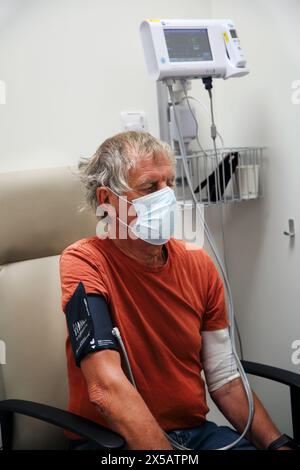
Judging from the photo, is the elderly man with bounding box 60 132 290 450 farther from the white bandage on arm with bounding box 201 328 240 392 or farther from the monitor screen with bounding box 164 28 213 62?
the monitor screen with bounding box 164 28 213 62

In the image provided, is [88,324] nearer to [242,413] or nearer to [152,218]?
[152,218]

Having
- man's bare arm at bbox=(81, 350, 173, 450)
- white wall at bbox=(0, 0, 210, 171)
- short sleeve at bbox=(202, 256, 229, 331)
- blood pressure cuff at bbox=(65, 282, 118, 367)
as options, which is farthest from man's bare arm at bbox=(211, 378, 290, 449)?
white wall at bbox=(0, 0, 210, 171)

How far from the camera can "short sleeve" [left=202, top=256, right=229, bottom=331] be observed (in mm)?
1484

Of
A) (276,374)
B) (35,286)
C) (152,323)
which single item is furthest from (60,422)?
(276,374)

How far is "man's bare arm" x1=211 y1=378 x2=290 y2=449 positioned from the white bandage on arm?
2 cm

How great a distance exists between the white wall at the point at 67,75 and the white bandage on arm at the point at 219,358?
75cm

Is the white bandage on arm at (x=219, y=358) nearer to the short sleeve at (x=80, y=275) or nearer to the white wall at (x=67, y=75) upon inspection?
the short sleeve at (x=80, y=275)

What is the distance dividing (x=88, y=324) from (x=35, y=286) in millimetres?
375

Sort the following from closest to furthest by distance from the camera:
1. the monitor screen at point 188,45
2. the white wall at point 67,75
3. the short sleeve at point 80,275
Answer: the short sleeve at point 80,275, the monitor screen at point 188,45, the white wall at point 67,75

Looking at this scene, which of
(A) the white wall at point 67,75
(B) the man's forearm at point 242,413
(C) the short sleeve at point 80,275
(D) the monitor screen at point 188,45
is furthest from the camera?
(A) the white wall at point 67,75

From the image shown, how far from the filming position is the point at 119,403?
120 centimetres

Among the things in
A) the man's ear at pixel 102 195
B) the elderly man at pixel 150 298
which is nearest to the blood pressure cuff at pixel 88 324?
the elderly man at pixel 150 298

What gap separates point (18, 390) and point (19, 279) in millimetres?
301

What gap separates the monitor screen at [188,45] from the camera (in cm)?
161
